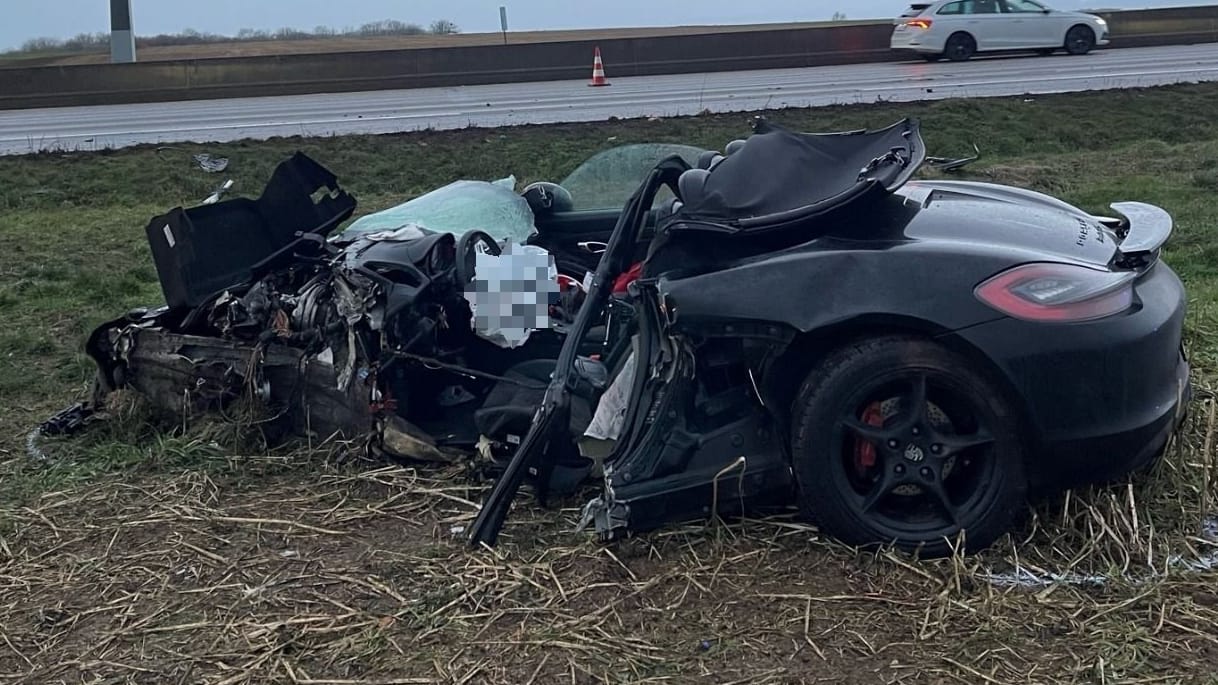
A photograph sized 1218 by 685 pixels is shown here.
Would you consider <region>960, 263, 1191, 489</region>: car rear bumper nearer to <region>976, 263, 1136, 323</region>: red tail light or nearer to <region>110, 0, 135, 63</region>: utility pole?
<region>976, 263, 1136, 323</region>: red tail light

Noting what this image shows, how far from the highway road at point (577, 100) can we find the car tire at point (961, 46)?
1.04ft

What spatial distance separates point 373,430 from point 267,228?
1220 millimetres

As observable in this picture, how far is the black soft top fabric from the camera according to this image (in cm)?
406

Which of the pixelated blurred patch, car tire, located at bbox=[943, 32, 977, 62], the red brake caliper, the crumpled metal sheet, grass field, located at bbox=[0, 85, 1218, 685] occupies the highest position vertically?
car tire, located at bbox=[943, 32, 977, 62]

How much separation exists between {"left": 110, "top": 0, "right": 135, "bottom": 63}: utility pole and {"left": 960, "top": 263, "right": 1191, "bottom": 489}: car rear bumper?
2762cm

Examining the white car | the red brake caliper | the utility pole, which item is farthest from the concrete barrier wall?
the red brake caliper

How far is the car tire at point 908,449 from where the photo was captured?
3.69m

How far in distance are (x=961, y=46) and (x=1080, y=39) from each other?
8.21ft

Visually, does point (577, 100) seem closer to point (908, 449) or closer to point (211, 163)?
point (211, 163)

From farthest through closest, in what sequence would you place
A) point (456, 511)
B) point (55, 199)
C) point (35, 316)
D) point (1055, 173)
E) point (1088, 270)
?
point (55, 199), point (1055, 173), point (35, 316), point (456, 511), point (1088, 270)

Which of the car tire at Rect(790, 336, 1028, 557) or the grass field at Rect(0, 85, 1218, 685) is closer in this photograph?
the grass field at Rect(0, 85, 1218, 685)

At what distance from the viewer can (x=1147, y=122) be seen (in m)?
15.9

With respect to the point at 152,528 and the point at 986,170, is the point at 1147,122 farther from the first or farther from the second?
the point at 152,528

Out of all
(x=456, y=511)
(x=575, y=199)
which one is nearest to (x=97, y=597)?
(x=456, y=511)
